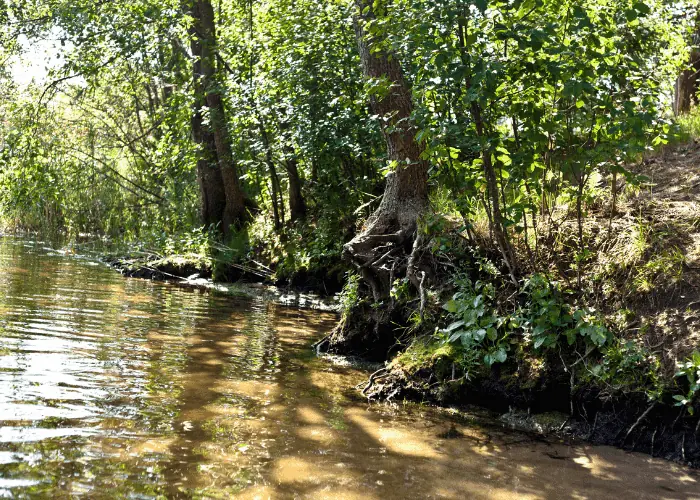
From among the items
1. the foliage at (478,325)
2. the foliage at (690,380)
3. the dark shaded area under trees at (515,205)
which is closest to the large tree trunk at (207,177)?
the dark shaded area under trees at (515,205)

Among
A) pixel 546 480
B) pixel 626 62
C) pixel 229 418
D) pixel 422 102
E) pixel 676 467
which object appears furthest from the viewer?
pixel 422 102

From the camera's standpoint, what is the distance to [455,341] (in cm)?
564

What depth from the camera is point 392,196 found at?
743 centimetres

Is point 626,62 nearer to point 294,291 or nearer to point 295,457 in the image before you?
point 295,457

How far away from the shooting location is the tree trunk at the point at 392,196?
7.17 meters

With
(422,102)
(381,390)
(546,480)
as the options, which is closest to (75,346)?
(381,390)

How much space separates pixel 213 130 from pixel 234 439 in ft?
34.6

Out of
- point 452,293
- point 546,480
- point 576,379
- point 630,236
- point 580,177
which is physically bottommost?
point 546,480

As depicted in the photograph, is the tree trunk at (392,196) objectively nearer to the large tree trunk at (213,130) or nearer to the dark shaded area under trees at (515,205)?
the dark shaded area under trees at (515,205)

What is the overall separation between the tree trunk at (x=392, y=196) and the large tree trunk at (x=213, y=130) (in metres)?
6.06

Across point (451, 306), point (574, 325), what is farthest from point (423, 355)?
point (574, 325)

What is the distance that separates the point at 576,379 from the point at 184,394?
292 centimetres

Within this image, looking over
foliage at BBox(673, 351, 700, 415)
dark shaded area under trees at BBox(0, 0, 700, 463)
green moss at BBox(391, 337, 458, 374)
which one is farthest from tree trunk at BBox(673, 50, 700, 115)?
foliage at BBox(673, 351, 700, 415)

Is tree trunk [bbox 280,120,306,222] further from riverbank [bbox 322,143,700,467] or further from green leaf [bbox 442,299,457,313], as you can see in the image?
green leaf [bbox 442,299,457,313]
